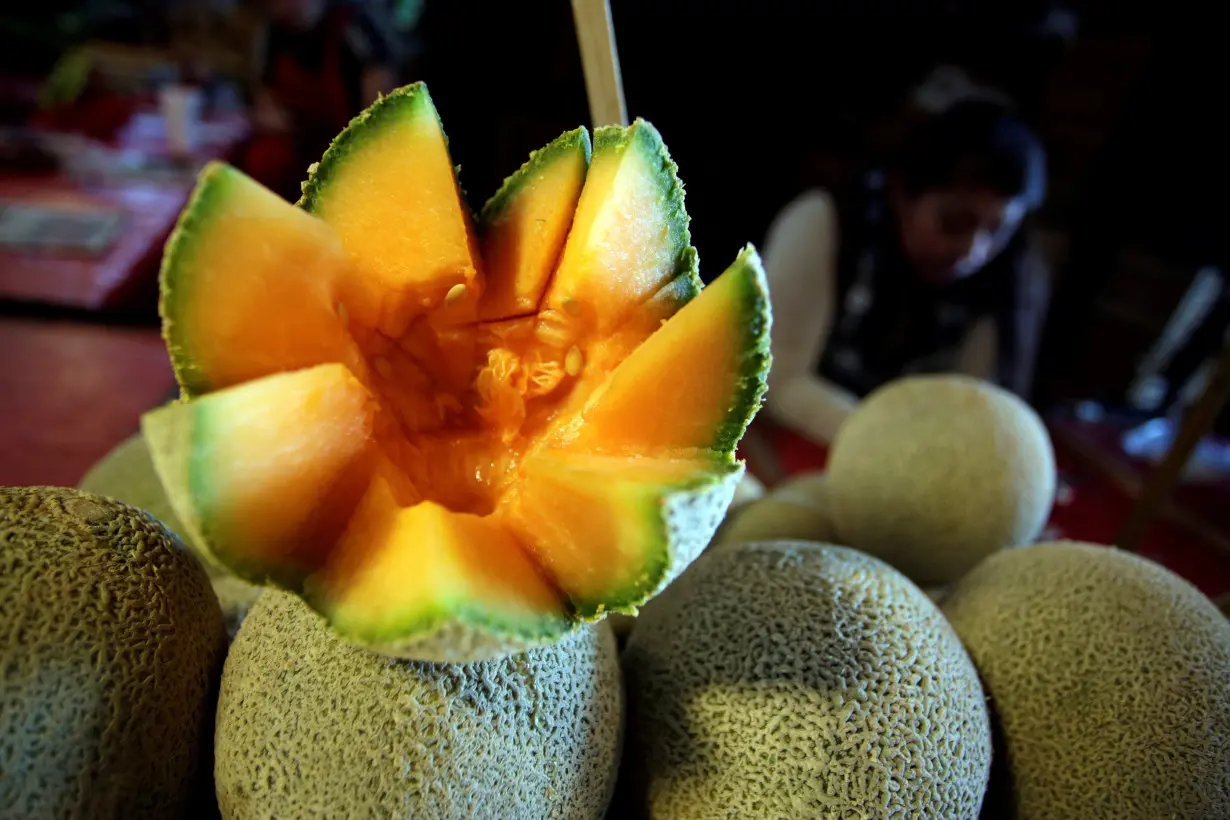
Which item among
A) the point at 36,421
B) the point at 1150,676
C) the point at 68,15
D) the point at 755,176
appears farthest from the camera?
the point at 68,15

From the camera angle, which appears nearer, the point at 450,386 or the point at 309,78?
the point at 450,386

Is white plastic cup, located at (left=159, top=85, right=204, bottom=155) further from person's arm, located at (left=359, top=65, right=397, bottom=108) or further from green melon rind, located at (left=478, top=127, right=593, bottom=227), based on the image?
green melon rind, located at (left=478, top=127, right=593, bottom=227)

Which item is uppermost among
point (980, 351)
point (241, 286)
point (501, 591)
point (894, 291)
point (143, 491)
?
point (241, 286)

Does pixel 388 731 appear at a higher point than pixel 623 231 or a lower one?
lower

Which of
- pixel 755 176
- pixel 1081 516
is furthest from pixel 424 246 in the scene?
pixel 755 176

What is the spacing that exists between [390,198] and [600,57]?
0.74 feet

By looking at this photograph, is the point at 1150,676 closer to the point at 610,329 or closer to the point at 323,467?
the point at 610,329

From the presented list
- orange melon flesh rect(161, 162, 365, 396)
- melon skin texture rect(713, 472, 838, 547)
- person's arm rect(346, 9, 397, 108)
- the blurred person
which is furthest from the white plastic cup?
orange melon flesh rect(161, 162, 365, 396)

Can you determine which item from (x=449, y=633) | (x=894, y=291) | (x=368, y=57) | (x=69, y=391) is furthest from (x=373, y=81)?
(x=449, y=633)

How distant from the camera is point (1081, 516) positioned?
132cm

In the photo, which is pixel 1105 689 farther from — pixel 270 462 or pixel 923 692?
pixel 270 462

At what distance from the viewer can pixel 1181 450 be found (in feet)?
2.51

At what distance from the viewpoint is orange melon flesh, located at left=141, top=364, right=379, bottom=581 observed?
1.03 ft

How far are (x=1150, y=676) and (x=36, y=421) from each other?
1.34 metres
